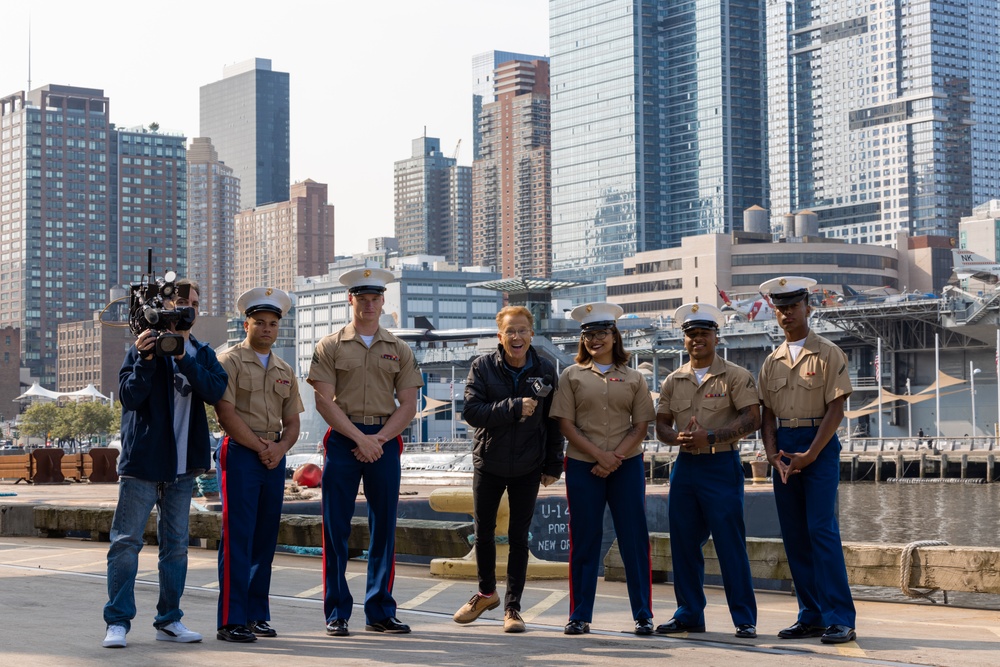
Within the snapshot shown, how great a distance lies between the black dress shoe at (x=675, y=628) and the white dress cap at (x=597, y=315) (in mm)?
2221

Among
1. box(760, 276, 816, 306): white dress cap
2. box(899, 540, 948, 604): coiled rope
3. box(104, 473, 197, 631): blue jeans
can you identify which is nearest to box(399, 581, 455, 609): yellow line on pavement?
box(104, 473, 197, 631): blue jeans

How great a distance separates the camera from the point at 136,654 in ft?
26.0

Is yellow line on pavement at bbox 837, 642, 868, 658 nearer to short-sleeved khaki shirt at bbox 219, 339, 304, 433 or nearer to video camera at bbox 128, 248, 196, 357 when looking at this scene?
short-sleeved khaki shirt at bbox 219, 339, 304, 433

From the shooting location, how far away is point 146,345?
330 inches

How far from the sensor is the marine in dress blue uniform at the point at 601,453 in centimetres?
936

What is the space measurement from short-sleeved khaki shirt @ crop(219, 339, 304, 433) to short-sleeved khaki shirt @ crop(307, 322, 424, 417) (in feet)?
0.90

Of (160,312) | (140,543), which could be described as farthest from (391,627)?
(160,312)

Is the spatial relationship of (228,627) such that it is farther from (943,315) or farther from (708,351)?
(943,315)

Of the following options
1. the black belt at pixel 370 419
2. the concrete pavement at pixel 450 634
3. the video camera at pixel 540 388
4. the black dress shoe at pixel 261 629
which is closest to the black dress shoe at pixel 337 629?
the concrete pavement at pixel 450 634

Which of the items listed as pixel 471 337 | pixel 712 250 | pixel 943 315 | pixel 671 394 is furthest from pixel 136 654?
pixel 712 250

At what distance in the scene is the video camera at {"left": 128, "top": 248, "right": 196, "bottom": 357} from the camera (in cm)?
834

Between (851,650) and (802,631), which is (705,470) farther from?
(851,650)

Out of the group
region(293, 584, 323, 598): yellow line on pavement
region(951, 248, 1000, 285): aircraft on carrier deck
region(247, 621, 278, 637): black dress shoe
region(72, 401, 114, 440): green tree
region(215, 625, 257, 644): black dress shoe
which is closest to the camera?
region(215, 625, 257, 644): black dress shoe

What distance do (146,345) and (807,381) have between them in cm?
462
